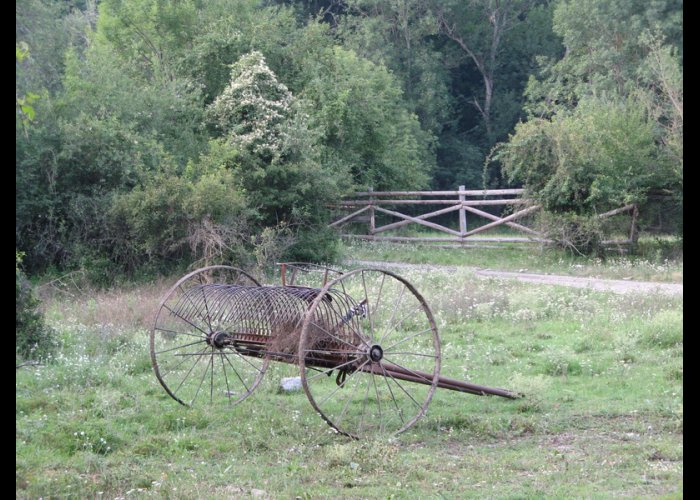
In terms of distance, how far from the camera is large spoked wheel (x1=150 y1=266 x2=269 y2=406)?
8.74 meters

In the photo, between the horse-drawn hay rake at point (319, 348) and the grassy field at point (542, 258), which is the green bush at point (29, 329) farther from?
the grassy field at point (542, 258)

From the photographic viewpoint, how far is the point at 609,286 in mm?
16188

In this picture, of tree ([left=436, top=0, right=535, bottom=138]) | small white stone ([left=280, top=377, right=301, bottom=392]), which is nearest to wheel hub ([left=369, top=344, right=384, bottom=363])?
small white stone ([left=280, top=377, right=301, bottom=392])

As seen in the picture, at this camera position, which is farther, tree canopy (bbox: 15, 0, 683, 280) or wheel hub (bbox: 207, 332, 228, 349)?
tree canopy (bbox: 15, 0, 683, 280)

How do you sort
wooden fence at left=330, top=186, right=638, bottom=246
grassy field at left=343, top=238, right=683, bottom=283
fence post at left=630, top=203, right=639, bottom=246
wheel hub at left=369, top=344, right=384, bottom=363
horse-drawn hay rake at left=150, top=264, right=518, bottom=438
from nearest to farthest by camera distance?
1. wheel hub at left=369, top=344, right=384, bottom=363
2. horse-drawn hay rake at left=150, top=264, right=518, bottom=438
3. grassy field at left=343, top=238, right=683, bottom=283
4. fence post at left=630, top=203, right=639, bottom=246
5. wooden fence at left=330, top=186, right=638, bottom=246

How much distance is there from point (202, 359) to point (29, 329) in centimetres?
234

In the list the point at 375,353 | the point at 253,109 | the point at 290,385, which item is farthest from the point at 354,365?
the point at 253,109

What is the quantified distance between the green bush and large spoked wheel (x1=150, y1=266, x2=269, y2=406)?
1511 mm

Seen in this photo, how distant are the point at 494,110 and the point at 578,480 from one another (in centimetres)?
3477

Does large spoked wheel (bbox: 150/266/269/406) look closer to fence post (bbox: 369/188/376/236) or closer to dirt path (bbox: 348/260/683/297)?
dirt path (bbox: 348/260/683/297)

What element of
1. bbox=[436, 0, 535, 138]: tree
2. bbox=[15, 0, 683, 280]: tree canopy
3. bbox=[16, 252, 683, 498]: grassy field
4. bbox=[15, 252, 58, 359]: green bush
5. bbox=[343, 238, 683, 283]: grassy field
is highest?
bbox=[436, 0, 535, 138]: tree

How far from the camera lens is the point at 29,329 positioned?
1068 centimetres

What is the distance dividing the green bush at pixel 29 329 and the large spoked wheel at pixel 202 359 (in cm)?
151
